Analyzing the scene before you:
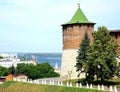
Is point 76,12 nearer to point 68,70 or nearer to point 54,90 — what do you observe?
point 68,70

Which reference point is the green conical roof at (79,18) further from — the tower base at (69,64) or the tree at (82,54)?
the tree at (82,54)

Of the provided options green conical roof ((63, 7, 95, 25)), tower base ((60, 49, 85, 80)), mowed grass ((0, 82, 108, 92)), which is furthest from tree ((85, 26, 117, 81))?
green conical roof ((63, 7, 95, 25))

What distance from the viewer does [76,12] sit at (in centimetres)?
5300

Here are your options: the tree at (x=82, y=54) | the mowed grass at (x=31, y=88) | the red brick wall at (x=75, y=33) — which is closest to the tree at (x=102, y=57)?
the tree at (x=82, y=54)

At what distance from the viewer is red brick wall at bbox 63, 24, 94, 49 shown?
51.2 m

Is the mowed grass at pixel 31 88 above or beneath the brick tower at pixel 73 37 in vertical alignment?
beneath

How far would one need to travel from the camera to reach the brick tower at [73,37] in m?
51.2

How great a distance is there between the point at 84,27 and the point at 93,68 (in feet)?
38.2

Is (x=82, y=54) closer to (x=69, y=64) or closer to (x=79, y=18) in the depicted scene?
(x=69, y=64)

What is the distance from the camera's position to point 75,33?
168 ft

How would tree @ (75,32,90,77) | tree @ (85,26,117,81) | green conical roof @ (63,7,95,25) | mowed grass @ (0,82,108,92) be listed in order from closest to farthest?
mowed grass @ (0,82,108,92) < tree @ (85,26,117,81) < tree @ (75,32,90,77) < green conical roof @ (63,7,95,25)

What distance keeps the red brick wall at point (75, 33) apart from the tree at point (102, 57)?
9453 mm

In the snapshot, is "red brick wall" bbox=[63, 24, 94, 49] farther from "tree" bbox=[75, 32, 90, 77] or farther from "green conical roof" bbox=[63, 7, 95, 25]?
"tree" bbox=[75, 32, 90, 77]

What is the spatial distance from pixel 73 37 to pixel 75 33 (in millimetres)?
639
